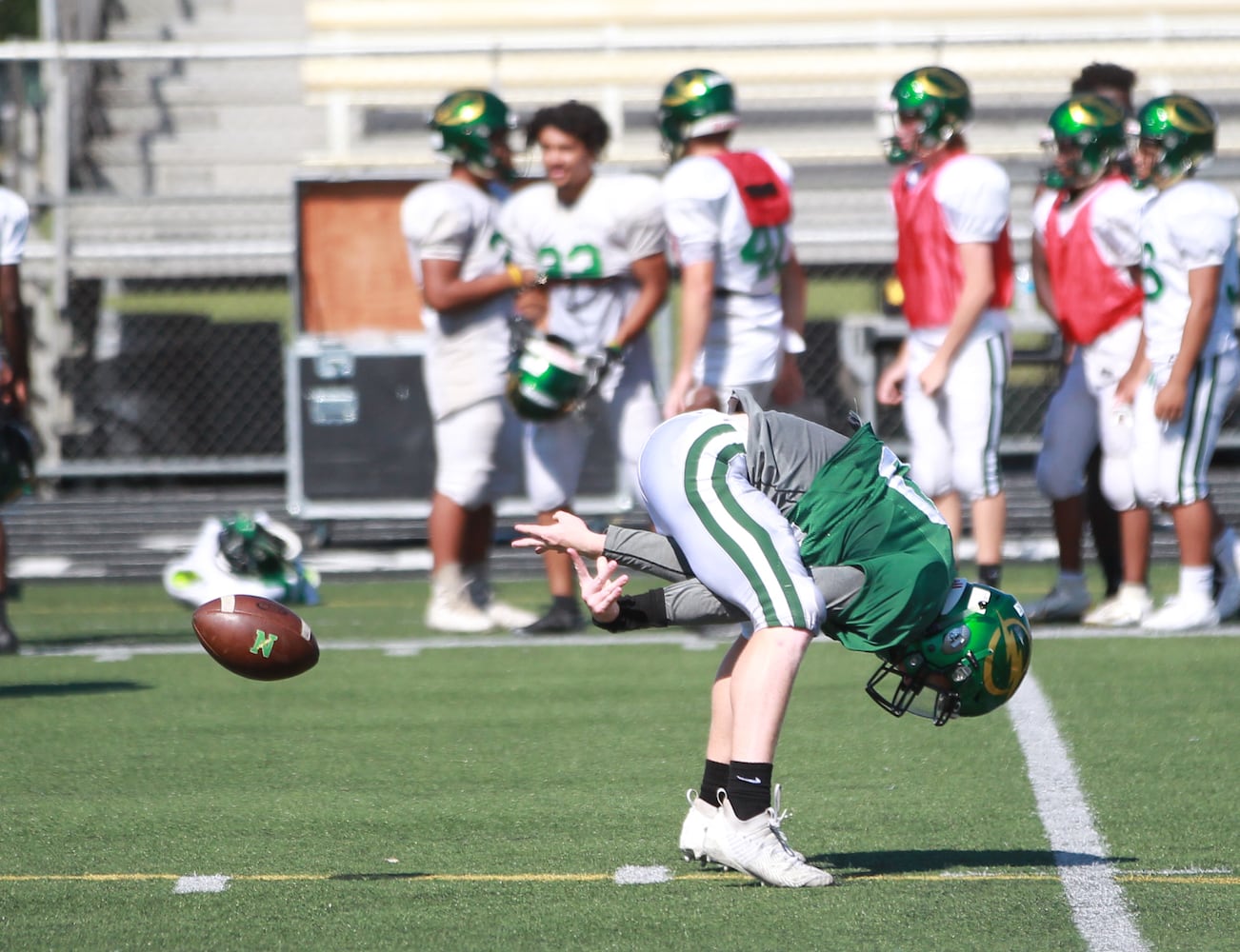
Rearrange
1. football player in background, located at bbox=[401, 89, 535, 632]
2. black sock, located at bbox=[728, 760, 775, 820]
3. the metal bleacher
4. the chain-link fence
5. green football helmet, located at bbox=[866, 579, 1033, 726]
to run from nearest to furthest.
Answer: black sock, located at bbox=[728, 760, 775, 820] < green football helmet, located at bbox=[866, 579, 1033, 726] < football player in background, located at bbox=[401, 89, 535, 632] < the chain-link fence < the metal bleacher

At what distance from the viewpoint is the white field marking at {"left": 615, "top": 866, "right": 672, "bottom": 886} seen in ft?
13.0

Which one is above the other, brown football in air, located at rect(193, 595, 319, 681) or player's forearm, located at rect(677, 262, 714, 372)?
player's forearm, located at rect(677, 262, 714, 372)

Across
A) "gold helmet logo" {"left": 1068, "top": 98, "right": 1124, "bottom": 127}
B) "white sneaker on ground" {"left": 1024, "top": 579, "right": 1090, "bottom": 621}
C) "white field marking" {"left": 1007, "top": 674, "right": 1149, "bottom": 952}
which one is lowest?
"white sneaker on ground" {"left": 1024, "top": 579, "right": 1090, "bottom": 621}

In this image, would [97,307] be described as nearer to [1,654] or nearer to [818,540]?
[1,654]

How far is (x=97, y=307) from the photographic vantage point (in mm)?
12453

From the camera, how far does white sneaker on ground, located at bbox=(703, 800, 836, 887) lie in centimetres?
392

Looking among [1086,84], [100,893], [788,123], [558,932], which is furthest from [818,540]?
[788,123]

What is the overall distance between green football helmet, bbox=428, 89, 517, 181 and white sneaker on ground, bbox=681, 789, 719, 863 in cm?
420

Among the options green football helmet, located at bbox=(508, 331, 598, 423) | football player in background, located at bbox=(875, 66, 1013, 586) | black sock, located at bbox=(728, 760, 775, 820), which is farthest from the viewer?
football player in background, located at bbox=(875, 66, 1013, 586)

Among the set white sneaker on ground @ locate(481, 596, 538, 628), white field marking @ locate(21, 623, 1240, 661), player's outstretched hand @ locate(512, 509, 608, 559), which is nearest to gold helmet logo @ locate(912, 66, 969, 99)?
white field marking @ locate(21, 623, 1240, 661)

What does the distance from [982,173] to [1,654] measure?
13.2 feet

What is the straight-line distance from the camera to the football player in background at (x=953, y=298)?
7.57 meters

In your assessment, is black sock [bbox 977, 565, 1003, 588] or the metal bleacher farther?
the metal bleacher

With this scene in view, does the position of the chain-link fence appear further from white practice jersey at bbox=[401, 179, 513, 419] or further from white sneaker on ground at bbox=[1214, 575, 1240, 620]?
white sneaker on ground at bbox=[1214, 575, 1240, 620]
